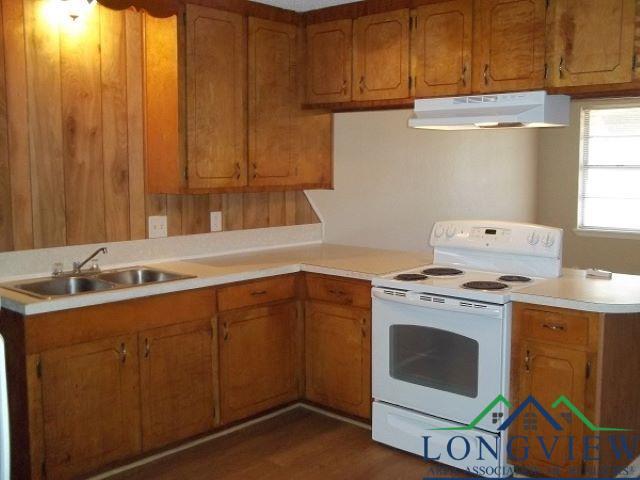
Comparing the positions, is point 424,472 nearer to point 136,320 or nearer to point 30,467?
point 136,320

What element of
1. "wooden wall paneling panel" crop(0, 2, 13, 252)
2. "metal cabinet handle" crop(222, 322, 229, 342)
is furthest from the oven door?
"wooden wall paneling panel" crop(0, 2, 13, 252)

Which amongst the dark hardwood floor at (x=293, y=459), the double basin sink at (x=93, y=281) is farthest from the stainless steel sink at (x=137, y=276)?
the dark hardwood floor at (x=293, y=459)

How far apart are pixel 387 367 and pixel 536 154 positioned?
416cm

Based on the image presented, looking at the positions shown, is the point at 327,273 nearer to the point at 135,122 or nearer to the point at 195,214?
the point at 195,214

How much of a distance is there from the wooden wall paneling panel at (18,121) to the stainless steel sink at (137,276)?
403mm

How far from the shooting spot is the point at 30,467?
8.85ft

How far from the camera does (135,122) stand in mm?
3549

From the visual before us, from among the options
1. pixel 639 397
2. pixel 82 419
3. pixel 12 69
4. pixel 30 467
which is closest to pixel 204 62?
pixel 12 69

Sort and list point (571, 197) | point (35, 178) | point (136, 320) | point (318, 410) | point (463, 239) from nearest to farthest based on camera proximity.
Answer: point (136, 320) < point (35, 178) < point (463, 239) < point (318, 410) < point (571, 197)

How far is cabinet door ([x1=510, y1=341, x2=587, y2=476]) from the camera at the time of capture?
2.72 metres

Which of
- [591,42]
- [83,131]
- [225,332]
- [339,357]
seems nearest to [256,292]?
[225,332]

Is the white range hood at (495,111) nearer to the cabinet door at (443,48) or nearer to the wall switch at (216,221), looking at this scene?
the cabinet door at (443,48)

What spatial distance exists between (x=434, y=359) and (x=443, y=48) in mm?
1557

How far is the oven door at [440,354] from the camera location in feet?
9.42
